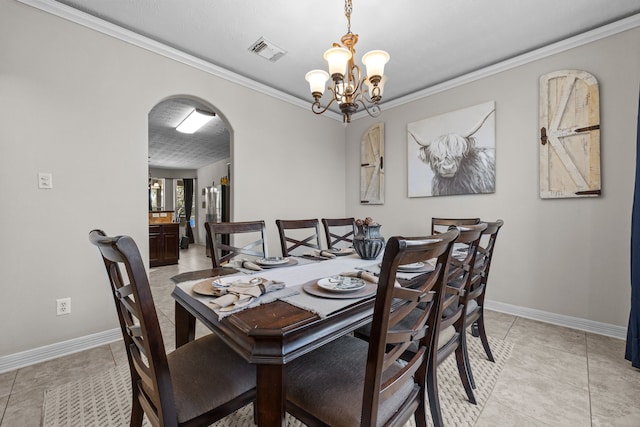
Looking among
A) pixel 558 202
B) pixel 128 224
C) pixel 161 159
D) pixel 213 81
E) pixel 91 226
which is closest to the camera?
pixel 91 226

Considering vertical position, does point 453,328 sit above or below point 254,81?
below

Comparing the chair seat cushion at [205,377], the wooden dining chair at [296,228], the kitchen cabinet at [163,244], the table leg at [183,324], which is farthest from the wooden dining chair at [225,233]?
the kitchen cabinet at [163,244]

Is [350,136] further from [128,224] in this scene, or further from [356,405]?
[356,405]

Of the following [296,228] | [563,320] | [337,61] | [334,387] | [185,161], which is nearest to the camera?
[334,387]

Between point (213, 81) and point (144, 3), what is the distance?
0.90 meters

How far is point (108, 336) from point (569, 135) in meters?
4.23

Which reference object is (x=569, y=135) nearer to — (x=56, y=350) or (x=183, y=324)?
(x=183, y=324)

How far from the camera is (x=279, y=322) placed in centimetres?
83

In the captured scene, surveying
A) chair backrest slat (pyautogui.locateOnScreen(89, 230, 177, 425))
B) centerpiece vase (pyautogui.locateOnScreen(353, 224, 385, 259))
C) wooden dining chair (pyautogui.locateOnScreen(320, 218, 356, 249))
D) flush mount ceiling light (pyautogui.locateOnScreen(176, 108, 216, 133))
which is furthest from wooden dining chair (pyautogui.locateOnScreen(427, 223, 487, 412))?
flush mount ceiling light (pyautogui.locateOnScreen(176, 108, 216, 133))

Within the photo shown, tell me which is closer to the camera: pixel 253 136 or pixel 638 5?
pixel 638 5

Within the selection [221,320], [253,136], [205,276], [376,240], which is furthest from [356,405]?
[253,136]

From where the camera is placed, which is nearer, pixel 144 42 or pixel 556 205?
pixel 144 42

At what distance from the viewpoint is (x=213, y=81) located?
9.63ft

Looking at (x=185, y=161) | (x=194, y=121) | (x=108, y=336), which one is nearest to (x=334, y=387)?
(x=108, y=336)
